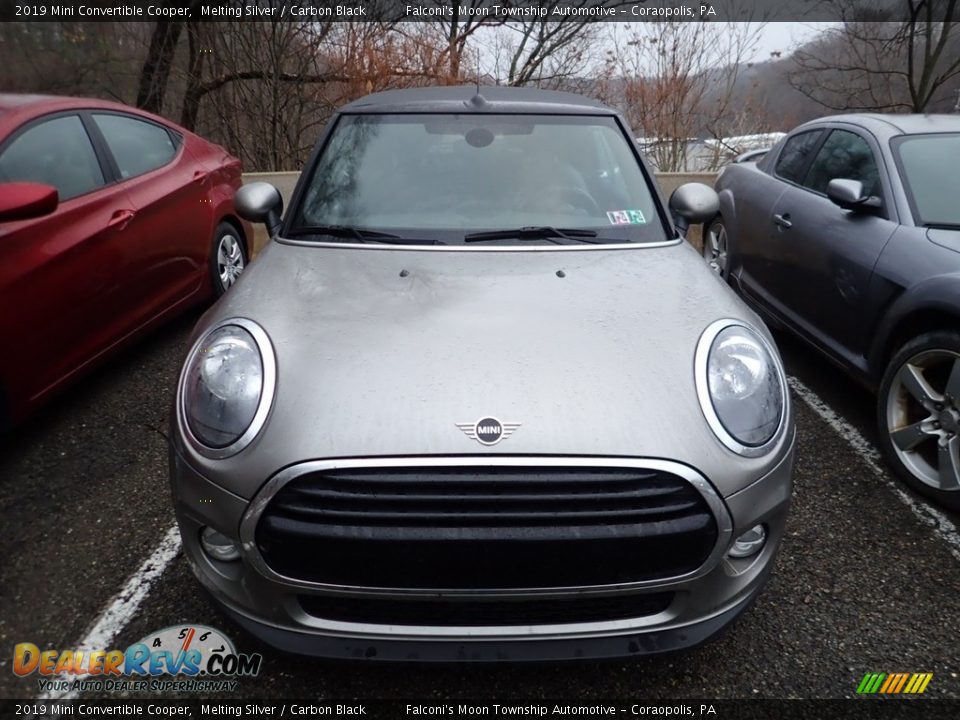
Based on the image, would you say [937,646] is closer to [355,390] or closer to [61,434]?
[355,390]

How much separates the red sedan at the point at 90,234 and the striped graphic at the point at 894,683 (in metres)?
3.26

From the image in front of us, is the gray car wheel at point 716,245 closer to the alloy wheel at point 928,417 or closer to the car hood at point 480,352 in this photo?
the alloy wheel at point 928,417

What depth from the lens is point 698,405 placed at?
1.71 meters

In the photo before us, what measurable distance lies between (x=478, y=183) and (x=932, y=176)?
2.30 m

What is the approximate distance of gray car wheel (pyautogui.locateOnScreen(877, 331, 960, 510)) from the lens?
2.65 meters

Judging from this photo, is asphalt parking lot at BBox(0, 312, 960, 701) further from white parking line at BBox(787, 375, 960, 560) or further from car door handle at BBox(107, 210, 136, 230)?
car door handle at BBox(107, 210, 136, 230)

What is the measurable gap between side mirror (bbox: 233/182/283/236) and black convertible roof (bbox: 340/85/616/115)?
1.64ft

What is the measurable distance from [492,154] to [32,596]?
229cm

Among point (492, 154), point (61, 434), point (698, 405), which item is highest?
point (492, 154)

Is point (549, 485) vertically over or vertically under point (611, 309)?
under

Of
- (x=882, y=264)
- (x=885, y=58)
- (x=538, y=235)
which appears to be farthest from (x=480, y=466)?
(x=885, y=58)

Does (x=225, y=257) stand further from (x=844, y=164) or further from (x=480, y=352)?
(x=844, y=164)

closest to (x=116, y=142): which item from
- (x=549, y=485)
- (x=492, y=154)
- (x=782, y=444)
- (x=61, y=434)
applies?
(x=61, y=434)

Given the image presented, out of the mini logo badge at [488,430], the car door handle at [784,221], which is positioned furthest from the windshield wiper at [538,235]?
the car door handle at [784,221]
